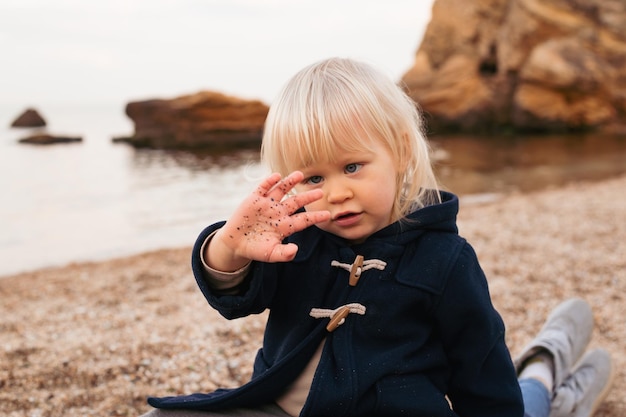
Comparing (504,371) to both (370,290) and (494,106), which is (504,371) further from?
(494,106)

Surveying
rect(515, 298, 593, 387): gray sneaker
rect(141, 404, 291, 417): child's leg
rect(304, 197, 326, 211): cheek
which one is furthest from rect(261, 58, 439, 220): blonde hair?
rect(515, 298, 593, 387): gray sneaker

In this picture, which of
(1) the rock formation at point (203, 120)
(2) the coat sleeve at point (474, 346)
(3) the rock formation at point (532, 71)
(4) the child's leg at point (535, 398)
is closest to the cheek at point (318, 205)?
(2) the coat sleeve at point (474, 346)

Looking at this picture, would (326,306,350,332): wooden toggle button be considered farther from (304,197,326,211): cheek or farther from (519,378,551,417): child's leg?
(519,378,551,417): child's leg

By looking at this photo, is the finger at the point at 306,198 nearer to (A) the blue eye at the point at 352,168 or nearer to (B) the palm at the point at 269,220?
(B) the palm at the point at 269,220

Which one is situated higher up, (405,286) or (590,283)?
(405,286)

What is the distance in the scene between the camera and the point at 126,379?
3.59 meters

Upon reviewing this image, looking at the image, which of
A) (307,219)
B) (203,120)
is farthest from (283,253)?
(203,120)

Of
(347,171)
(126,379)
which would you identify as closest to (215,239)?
(347,171)

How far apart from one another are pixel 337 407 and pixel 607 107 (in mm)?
29127

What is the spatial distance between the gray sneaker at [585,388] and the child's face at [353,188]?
174 centimetres

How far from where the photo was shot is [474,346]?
6.45ft

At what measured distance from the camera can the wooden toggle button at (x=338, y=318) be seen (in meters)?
1.91

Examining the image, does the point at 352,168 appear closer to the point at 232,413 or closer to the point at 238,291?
the point at 238,291

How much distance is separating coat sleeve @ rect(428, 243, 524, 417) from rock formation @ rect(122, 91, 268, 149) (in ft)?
89.0
